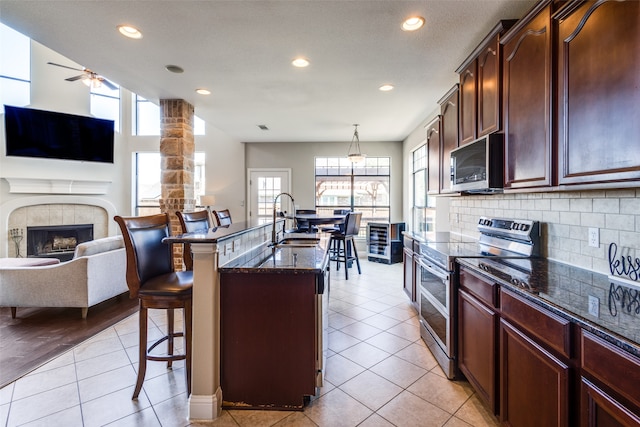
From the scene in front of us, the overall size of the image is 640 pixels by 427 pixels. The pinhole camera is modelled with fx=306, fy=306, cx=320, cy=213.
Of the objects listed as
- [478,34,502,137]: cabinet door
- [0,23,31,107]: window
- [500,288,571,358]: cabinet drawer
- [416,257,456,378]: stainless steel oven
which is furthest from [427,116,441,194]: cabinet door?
[0,23,31,107]: window

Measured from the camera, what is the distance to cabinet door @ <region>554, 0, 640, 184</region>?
1.18m

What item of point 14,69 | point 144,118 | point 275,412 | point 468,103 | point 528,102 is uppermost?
point 14,69

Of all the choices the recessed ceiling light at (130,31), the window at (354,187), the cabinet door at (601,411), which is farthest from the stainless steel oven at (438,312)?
the window at (354,187)

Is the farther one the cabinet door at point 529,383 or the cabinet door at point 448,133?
the cabinet door at point 448,133

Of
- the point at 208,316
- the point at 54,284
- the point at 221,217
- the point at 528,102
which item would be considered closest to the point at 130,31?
the point at 221,217

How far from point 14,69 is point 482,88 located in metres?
7.88

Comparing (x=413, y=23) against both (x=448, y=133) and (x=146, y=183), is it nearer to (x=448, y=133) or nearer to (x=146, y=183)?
(x=448, y=133)

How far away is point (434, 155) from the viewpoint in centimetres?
343

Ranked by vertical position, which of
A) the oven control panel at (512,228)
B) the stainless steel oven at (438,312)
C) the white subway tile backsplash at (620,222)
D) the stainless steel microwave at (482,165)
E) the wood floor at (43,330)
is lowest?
the wood floor at (43,330)

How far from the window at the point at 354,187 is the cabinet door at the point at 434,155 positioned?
342cm

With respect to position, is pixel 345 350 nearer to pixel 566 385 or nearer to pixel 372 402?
pixel 372 402

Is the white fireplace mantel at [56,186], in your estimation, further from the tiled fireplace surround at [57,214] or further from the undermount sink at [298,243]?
the undermount sink at [298,243]

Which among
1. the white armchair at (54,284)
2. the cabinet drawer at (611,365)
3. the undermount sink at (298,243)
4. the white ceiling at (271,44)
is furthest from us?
the white armchair at (54,284)

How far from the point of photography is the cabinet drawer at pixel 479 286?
1618 mm
